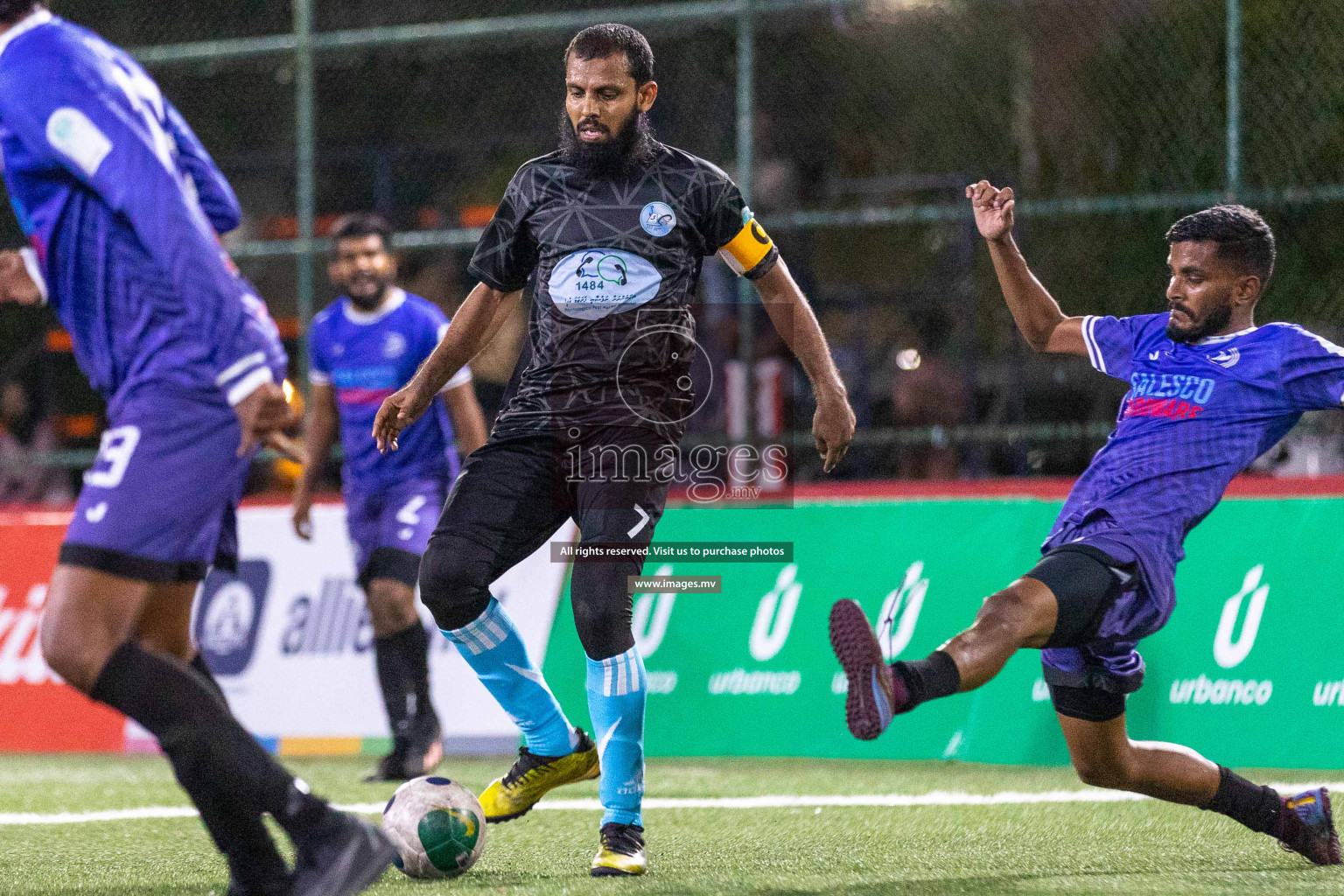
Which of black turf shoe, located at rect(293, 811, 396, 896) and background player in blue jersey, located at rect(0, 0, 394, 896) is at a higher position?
background player in blue jersey, located at rect(0, 0, 394, 896)

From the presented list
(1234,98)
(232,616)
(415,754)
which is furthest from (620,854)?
(1234,98)

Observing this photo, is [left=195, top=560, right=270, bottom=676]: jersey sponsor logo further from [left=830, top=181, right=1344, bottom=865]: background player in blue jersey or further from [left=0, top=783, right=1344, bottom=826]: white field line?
[left=830, top=181, right=1344, bottom=865]: background player in blue jersey

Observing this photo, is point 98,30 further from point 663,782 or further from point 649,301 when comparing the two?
point 649,301

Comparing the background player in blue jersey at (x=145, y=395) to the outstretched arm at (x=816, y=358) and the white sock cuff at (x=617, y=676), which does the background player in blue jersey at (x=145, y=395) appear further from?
the outstretched arm at (x=816, y=358)

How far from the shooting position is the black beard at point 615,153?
481 cm

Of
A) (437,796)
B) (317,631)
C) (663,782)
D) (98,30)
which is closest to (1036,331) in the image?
(437,796)

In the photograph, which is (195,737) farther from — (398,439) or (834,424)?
(398,439)

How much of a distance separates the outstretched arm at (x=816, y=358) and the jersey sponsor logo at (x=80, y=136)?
81.3 inches

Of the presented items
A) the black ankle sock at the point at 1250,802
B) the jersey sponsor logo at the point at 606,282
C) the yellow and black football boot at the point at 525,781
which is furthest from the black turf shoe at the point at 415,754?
the black ankle sock at the point at 1250,802

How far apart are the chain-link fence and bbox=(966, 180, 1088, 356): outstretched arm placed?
343 cm

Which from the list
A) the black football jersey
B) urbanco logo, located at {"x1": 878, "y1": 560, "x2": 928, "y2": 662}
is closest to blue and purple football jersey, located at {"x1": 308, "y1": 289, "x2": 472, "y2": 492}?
urbanco logo, located at {"x1": 878, "y1": 560, "x2": 928, "y2": 662}

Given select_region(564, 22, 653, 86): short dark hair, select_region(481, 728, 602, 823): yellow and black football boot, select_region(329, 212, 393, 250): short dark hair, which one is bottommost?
select_region(481, 728, 602, 823): yellow and black football boot

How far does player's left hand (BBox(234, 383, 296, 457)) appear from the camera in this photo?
3545 millimetres

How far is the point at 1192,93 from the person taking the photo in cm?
866
